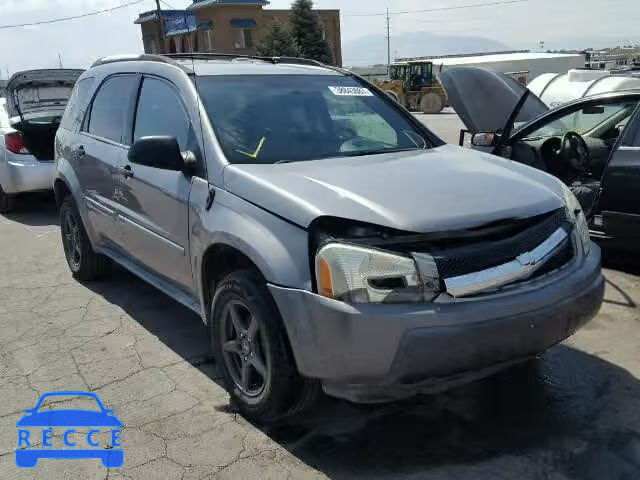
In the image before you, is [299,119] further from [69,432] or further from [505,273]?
[69,432]

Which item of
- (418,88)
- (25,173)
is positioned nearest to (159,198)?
(25,173)

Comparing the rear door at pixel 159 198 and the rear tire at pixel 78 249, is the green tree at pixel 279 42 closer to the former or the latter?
the rear tire at pixel 78 249

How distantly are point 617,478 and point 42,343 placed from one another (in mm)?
3601

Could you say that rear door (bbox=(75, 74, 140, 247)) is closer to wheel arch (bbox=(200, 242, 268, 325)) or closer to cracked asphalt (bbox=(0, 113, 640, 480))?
cracked asphalt (bbox=(0, 113, 640, 480))

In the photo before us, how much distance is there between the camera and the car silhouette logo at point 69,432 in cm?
296

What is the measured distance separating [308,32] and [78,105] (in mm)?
42947

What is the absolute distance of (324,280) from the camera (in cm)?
254

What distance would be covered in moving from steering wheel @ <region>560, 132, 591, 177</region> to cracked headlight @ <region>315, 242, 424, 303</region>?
3.91 metres

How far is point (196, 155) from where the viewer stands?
3.43m

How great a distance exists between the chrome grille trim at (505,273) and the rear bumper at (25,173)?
693 cm

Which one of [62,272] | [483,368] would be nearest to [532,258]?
[483,368]

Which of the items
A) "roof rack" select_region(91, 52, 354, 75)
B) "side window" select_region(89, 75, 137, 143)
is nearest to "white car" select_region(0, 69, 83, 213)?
"side window" select_region(89, 75, 137, 143)

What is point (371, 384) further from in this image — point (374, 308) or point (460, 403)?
point (460, 403)

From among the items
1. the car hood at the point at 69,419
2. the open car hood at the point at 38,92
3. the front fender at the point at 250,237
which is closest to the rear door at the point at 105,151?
the front fender at the point at 250,237
